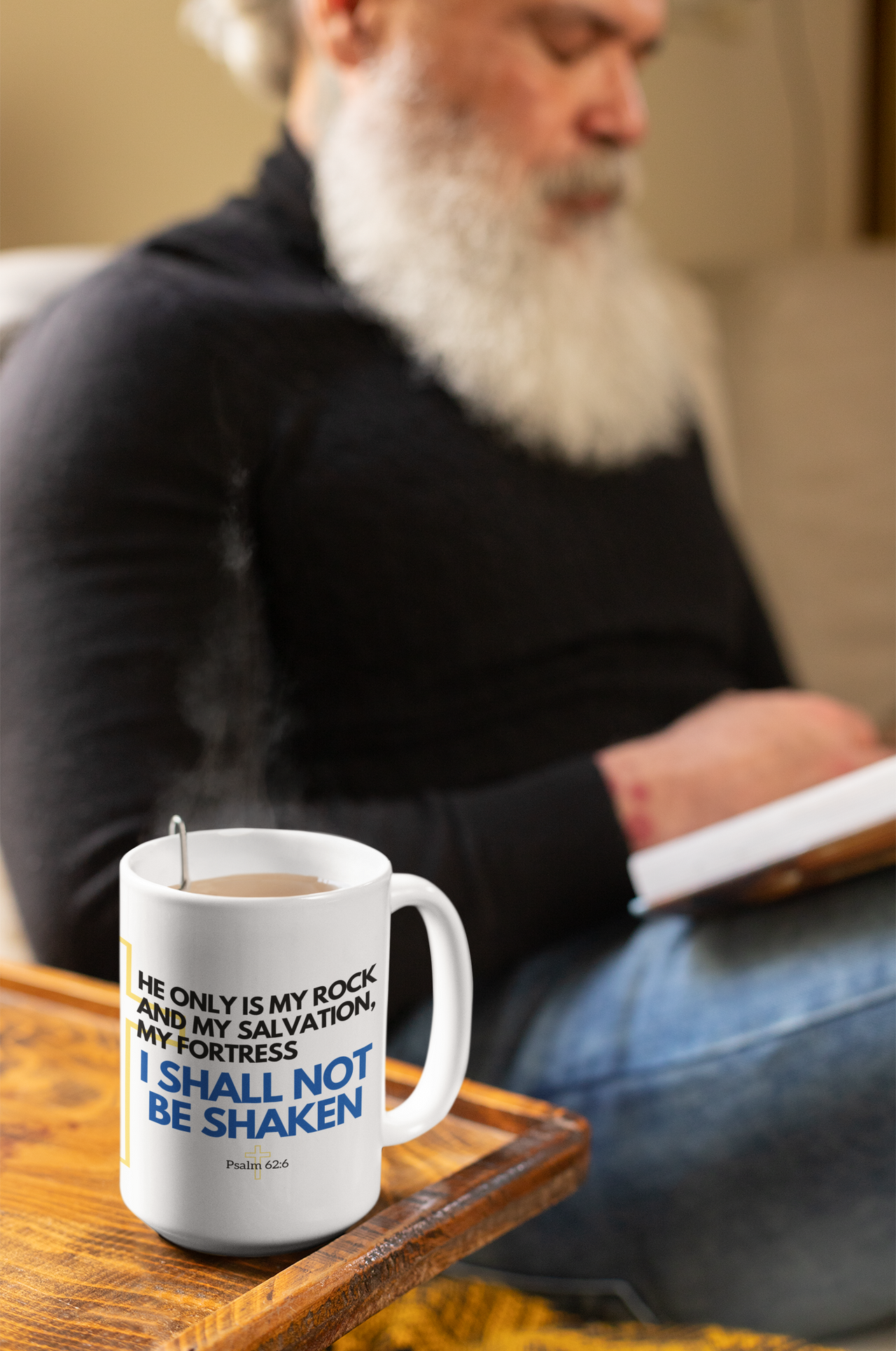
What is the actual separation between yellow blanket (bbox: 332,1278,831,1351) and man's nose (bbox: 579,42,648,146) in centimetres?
83

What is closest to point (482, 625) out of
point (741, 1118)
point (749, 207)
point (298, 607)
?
point (298, 607)

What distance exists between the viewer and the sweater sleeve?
25.6 inches

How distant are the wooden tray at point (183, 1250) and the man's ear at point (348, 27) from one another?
77cm

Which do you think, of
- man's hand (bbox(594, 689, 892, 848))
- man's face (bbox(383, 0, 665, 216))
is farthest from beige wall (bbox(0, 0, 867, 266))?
man's hand (bbox(594, 689, 892, 848))

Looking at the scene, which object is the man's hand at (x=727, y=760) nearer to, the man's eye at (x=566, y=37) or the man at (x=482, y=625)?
the man at (x=482, y=625)

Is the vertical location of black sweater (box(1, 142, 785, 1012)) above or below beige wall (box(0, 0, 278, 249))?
below

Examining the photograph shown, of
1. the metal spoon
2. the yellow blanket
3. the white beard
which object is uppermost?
the white beard

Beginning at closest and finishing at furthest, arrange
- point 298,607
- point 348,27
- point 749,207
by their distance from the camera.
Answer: point 298,607
point 348,27
point 749,207

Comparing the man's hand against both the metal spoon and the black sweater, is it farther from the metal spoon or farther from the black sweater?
the metal spoon

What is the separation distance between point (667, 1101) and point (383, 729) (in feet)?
1.01

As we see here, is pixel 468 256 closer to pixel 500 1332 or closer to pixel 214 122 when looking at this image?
pixel 214 122

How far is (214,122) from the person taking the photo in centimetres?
120

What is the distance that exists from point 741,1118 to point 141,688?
387 millimetres

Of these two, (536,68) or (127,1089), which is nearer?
(127,1089)
